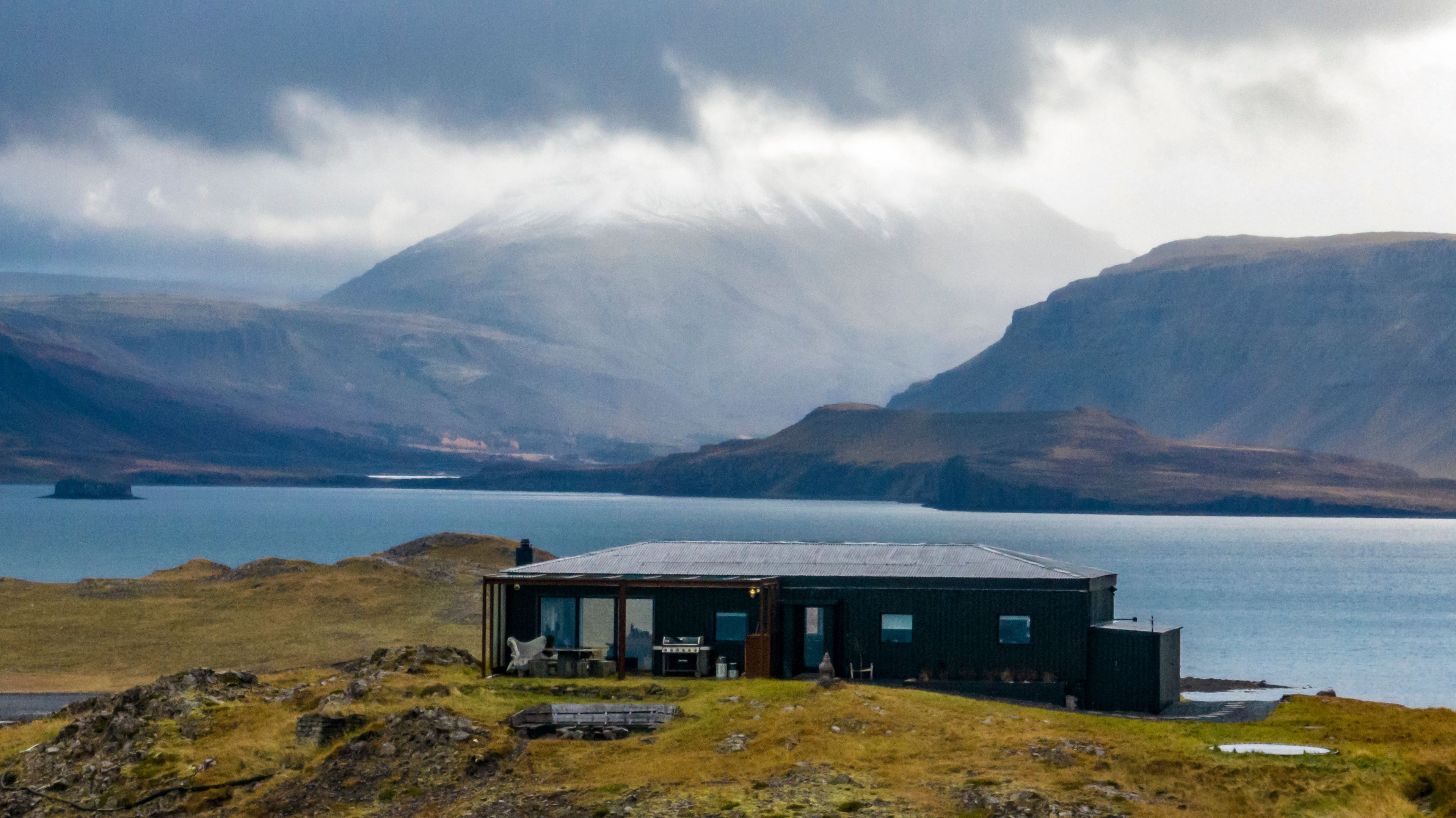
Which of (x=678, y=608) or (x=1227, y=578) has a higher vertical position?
(x=678, y=608)

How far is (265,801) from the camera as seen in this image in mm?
29734

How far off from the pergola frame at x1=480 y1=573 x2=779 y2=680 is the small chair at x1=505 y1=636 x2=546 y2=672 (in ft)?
1.94

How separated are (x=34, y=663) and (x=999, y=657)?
38538 millimetres

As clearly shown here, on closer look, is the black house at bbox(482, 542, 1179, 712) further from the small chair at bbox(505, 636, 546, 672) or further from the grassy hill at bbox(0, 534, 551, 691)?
the grassy hill at bbox(0, 534, 551, 691)

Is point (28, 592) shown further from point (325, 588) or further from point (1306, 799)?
point (1306, 799)

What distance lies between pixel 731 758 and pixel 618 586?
967 centimetres

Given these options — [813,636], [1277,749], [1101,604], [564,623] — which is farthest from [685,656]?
[1277,749]

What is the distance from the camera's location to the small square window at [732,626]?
38781mm

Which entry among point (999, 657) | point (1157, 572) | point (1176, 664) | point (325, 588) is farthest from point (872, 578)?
point (1157, 572)

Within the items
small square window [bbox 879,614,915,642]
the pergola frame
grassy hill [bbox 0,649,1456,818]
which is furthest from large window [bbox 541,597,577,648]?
small square window [bbox 879,614,915,642]

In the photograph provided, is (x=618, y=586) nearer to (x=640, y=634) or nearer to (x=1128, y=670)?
(x=640, y=634)

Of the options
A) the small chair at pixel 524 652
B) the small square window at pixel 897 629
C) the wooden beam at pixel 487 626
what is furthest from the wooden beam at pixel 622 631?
the small square window at pixel 897 629

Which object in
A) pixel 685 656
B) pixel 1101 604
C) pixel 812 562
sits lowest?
pixel 685 656

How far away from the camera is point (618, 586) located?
38375 millimetres
